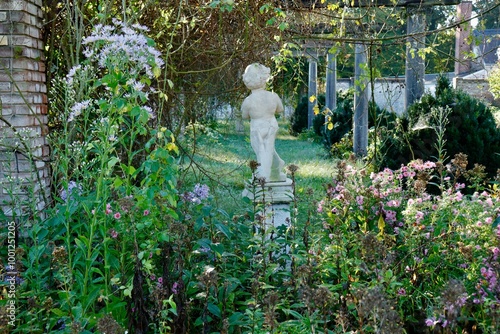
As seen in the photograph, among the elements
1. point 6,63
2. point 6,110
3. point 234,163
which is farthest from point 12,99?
point 234,163

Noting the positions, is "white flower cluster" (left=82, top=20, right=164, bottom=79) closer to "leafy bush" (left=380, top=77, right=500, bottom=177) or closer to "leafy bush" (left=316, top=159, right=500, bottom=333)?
"leafy bush" (left=316, top=159, right=500, bottom=333)

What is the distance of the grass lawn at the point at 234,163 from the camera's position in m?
6.34

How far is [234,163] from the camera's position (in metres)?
11.0

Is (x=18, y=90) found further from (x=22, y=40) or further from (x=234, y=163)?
(x=234, y=163)

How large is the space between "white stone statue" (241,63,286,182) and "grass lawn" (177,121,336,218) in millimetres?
801

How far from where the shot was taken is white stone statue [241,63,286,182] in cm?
453

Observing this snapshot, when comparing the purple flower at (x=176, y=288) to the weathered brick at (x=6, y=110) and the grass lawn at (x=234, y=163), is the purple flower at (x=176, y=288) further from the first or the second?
the grass lawn at (x=234, y=163)

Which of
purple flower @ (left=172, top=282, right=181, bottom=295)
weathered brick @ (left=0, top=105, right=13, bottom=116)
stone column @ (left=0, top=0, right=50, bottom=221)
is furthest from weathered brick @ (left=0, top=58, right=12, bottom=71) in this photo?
purple flower @ (left=172, top=282, right=181, bottom=295)

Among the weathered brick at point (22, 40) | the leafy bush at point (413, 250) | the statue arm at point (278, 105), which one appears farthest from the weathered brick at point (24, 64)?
the leafy bush at point (413, 250)

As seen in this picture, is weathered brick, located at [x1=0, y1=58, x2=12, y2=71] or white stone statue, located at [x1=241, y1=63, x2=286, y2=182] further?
white stone statue, located at [x1=241, y1=63, x2=286, y2=182]

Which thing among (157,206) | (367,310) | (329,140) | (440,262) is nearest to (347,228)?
(440,262)

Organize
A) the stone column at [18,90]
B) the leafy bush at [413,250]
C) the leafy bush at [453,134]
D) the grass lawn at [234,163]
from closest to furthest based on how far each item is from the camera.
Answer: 1. the leafy bush at [413,250]
2. the stone column at [18,90]
3. the grass lawn at [234,163]
4. the leafy bush at [453,134]

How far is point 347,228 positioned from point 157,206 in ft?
3.78

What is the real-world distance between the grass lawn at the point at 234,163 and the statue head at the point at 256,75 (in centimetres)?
102
